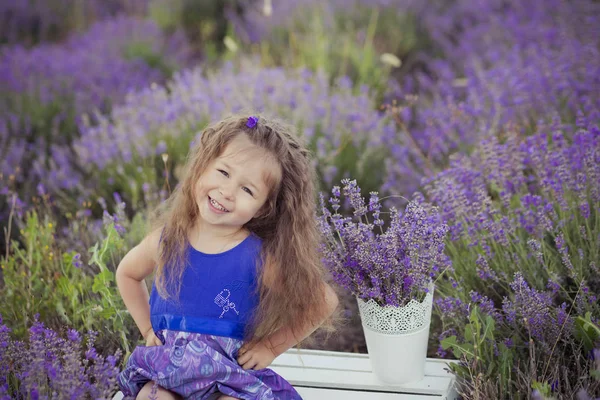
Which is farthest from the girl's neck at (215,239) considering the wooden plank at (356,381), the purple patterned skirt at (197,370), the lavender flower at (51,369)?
the wooden plank at (356,381)

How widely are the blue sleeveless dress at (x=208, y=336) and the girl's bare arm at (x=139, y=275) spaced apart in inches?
4.4

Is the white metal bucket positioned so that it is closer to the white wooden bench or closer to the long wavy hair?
the white wooden bench

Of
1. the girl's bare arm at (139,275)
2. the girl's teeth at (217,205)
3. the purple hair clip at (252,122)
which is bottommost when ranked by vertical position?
the girl's bare arm at (139,275)

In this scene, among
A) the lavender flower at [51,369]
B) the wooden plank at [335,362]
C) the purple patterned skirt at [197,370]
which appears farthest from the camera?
the wooden plank at [335,362]

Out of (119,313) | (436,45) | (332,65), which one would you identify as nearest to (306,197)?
(119,313)

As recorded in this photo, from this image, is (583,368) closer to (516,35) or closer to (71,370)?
(71,370)

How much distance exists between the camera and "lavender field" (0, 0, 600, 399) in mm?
2186

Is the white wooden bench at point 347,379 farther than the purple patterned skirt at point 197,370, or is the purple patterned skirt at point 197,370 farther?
the white wooden bench at point 347,379

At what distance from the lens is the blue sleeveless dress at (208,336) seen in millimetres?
1931

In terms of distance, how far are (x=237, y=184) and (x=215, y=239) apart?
20 centimetres

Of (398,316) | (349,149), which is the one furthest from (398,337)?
(349,149)

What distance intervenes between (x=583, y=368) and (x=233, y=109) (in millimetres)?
2373

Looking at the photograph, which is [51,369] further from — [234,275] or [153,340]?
[234,275]

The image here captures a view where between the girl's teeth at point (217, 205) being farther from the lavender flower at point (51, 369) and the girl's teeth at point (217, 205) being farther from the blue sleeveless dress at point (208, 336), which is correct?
the lavender flower at point (51, 369)
